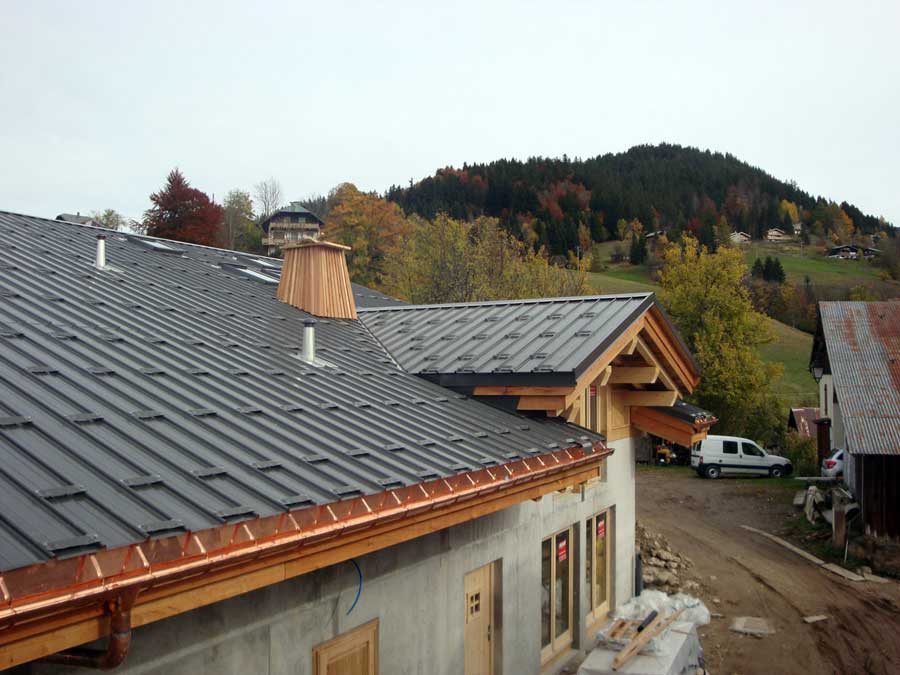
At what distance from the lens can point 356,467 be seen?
19.4 ft

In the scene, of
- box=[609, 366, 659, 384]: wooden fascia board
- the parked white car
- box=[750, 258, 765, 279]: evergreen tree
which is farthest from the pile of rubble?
box=[750, 258, 765, 279]: evergreen tree

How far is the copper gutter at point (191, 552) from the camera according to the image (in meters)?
3.21

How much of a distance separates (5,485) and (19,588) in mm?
1049

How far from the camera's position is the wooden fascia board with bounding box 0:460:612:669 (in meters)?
3.27

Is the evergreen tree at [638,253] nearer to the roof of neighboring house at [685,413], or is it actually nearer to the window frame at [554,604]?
the roof of neighboring house at [685,413]

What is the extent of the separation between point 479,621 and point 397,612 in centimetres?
199

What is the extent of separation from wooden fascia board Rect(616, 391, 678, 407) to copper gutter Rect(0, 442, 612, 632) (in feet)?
26.1

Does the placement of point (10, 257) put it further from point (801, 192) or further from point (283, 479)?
point (801, 192)

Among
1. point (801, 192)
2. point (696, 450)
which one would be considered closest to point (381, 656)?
point (696, 450)

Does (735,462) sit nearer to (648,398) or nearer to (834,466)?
(834,466)

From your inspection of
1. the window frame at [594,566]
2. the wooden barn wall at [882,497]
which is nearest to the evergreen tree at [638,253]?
the wooden barn wall at [882,497]

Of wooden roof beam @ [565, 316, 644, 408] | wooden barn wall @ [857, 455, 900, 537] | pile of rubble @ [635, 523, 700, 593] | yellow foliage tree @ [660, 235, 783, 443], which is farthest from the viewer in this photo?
yellow foliage tree @ [660, 235, 783, 443]

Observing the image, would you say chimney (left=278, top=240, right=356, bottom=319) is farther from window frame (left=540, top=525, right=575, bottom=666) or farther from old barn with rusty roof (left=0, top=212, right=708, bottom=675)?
window frame (left=540, top=525, right=575, bottom=666)

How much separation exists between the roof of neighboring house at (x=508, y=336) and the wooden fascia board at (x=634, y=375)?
140cm
